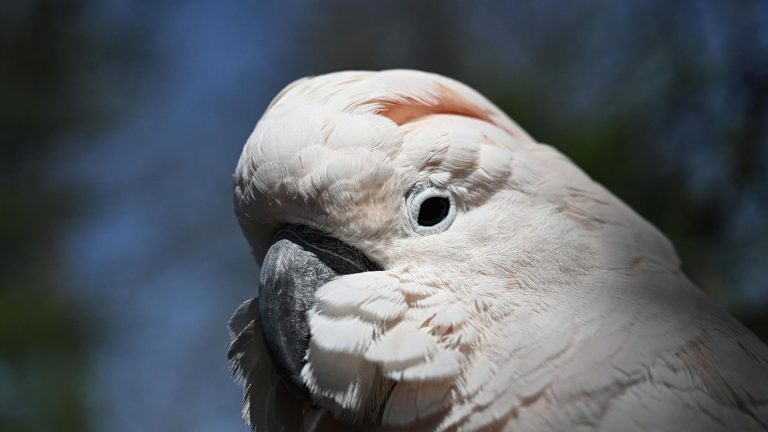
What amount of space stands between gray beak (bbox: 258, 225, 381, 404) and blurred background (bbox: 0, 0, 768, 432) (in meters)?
1.76

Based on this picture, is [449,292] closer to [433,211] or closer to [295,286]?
[433,211]

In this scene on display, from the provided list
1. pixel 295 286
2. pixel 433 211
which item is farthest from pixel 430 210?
pixel 295 286

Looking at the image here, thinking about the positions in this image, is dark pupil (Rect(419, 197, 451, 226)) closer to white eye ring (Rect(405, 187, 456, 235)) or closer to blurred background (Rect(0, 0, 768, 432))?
white eye ring (Rect(405, 187, 456, 235))

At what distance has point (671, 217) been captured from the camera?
2.51m

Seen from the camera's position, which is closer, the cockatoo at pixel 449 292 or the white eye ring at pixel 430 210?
the cockatoo at pixel 449 292

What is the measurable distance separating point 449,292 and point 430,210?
0.53 feet

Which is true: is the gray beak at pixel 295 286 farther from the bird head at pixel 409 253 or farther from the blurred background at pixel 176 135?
the blurred background at pixel 176 135

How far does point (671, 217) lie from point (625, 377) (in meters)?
1.67

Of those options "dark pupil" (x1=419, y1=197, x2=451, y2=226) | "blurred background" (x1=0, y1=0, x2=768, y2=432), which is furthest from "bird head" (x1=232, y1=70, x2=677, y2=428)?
"blurred background" (x1=0, y1=0, x2=768, y2=432)

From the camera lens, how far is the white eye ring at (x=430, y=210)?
1.15 meters

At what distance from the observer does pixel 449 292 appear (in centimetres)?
109

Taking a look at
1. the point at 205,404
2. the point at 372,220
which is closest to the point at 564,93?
the point at 372,220

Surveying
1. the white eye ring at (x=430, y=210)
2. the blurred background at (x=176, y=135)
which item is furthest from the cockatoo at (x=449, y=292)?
the blurred background at (x=176, y=135)

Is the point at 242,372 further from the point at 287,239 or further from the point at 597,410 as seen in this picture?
the point at 597,410
